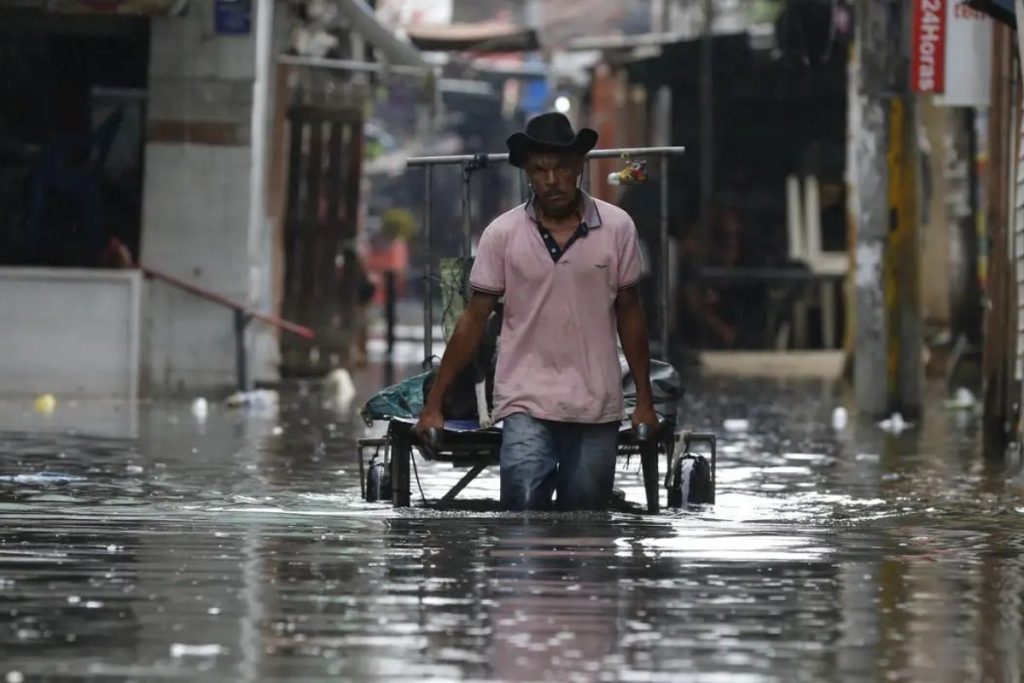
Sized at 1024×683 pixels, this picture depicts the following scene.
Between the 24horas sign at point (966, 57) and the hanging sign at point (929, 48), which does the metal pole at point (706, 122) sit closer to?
the hanging sign at point (929, 48)

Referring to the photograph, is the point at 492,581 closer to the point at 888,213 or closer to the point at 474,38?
the point at 888,213

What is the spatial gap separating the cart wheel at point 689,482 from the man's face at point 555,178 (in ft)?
6.62

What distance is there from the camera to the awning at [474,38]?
3569 cm

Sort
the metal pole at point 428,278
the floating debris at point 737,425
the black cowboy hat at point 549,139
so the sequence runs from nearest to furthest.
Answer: the black cowboy hat at point 549,139 < the metal pole at point 428,278 < the floating debris at point 737,425

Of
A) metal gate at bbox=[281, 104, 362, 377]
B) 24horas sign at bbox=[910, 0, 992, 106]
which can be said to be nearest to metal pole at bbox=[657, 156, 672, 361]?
24horas sign at bbox=[910, 0, 992, 106]

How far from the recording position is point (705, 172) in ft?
138

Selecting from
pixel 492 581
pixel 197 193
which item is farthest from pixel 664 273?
pixel 197 193

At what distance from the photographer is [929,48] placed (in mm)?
21875

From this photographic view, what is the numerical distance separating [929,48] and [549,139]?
11.4 meters

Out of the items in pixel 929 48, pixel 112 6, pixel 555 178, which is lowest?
pixel 555 178

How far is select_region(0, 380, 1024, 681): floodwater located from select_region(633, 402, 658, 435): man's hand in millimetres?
431

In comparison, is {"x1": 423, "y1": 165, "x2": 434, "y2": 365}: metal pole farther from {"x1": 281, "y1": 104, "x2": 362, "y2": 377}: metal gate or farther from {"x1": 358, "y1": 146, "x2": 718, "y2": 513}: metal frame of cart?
{"x1": 281, "y1": 104, "x2": 362, "y2": 377}: metal gate

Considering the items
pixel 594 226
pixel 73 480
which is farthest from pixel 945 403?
pixel 594 226

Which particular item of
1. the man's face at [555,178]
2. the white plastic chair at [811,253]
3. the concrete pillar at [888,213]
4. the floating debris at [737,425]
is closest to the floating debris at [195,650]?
the man's face at [555,178]
